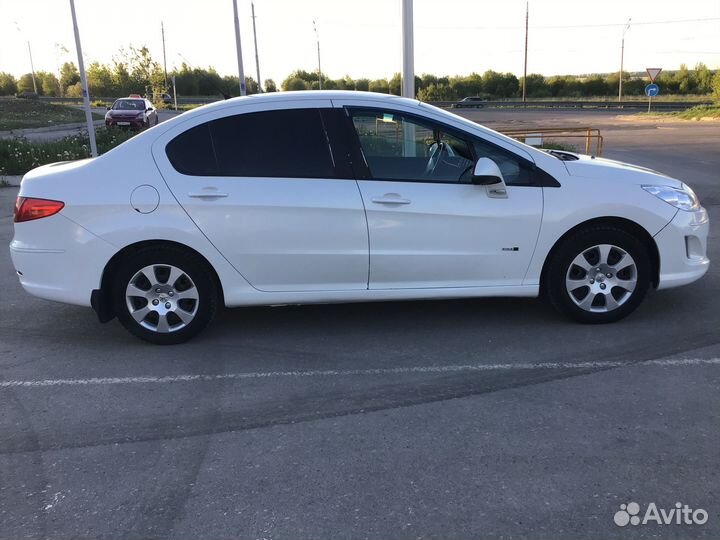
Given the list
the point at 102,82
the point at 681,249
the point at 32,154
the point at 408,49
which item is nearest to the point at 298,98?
the point at 681,249

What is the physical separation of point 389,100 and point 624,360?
2.51 meters

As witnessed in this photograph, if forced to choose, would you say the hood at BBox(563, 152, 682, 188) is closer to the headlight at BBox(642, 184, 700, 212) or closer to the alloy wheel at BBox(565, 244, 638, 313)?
the headlight at BBox(642, 184, 700, 212)

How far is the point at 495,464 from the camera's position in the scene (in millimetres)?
3184

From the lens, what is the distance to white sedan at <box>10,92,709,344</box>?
462 centimetres

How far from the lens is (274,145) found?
4742mm

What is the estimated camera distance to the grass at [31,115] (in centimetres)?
3491

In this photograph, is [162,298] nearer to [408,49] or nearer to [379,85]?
[408,49]

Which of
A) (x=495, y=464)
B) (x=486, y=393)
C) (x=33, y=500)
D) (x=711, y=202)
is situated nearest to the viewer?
(x=33, y=500)

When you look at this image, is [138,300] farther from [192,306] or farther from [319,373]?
[319,373]

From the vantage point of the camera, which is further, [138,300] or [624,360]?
[138,300]

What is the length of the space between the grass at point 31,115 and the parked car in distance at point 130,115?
231 inches

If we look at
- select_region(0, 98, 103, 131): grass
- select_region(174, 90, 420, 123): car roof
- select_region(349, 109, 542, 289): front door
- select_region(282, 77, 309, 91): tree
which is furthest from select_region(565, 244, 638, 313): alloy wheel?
select_region(282, 77, 309, 91): tree

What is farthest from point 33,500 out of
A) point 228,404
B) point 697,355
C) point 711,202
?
point 711,202

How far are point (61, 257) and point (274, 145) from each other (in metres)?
1.73
